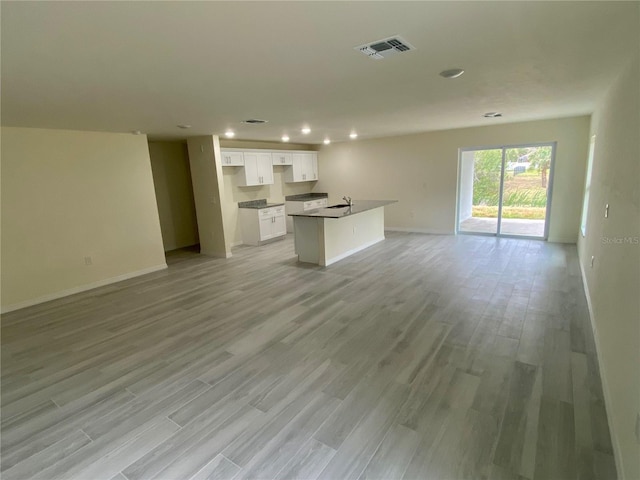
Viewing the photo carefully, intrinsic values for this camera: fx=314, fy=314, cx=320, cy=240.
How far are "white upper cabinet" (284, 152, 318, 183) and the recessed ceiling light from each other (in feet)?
19.8

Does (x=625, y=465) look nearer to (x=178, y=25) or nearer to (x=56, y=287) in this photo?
(x=178, y=25)

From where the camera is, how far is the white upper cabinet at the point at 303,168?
28.1 ft

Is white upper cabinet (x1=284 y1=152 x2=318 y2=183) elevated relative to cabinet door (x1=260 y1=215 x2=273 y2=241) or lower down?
elevated

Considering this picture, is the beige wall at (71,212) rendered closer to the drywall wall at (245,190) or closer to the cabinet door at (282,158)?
the drywall wall at (245,190)

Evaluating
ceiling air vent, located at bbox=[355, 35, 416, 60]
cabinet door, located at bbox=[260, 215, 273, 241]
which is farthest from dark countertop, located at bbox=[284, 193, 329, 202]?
ceiling air vent, located at bbox=[355, 35, 416, 60]

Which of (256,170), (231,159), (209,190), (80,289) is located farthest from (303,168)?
(80,289)

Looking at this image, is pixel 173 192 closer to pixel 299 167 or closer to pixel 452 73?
pixel 299 167

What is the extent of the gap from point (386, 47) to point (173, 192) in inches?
258

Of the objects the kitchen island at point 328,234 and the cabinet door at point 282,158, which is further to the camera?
the cabinet door at point 282,158

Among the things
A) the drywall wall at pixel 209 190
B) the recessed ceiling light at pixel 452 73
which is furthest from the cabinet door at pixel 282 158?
the recessed ceiling light at pixel 452 73

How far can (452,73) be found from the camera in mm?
2695

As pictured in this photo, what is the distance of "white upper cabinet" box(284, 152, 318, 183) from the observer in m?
8.58

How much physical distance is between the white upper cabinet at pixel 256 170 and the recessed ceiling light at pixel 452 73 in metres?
5.24

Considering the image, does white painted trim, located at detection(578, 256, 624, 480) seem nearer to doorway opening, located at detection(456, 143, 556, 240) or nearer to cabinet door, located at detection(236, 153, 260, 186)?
doorway opening, located at detection(456, 143, 556, 240)
